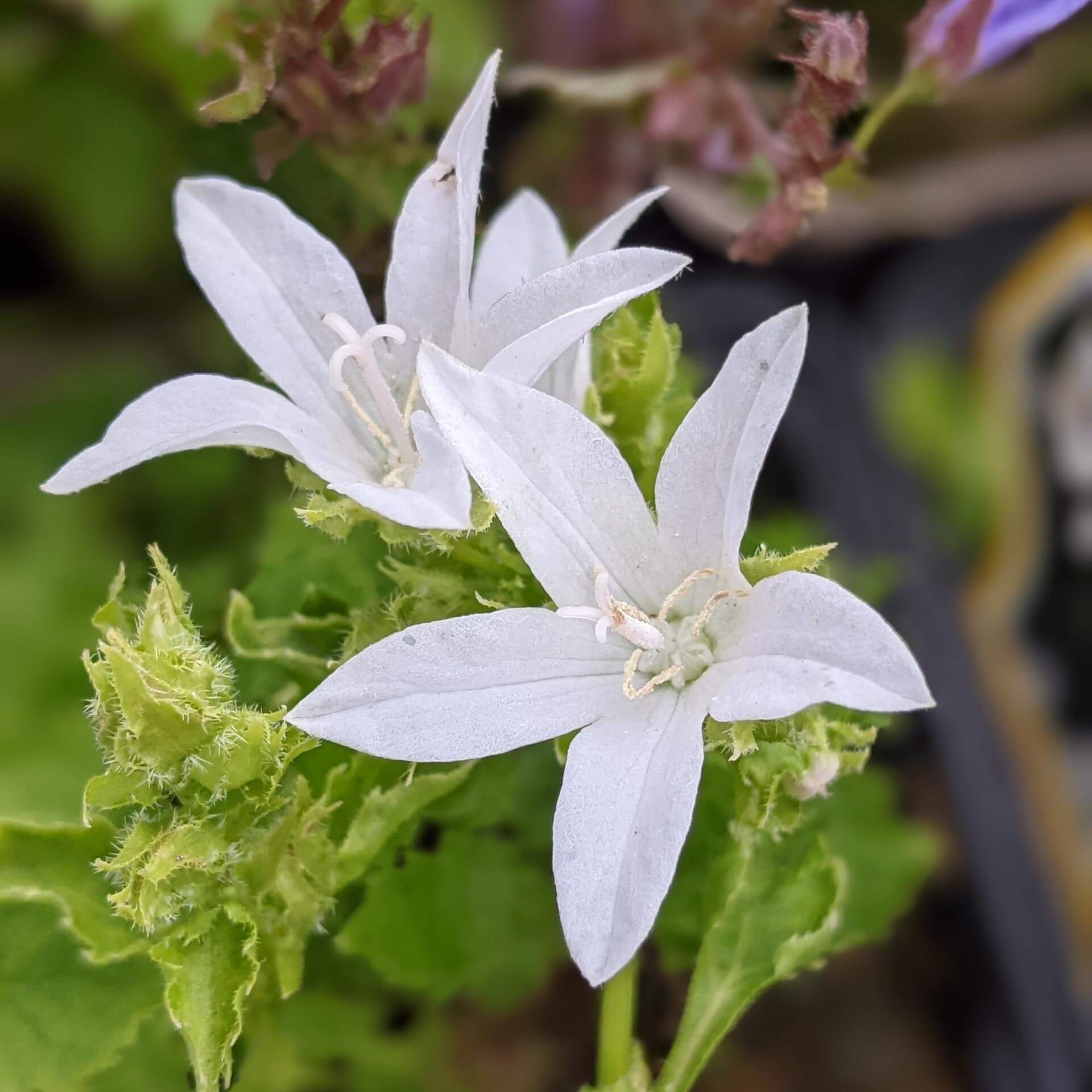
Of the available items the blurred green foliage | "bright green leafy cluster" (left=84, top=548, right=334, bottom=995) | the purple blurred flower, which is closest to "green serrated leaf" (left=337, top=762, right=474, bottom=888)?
"bright green leafy cluster" (left=84, top=548, right=334, bottom=995)

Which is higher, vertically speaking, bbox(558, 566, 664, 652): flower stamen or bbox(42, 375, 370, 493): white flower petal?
bbox(42, 375, 370, 493): white flower petal

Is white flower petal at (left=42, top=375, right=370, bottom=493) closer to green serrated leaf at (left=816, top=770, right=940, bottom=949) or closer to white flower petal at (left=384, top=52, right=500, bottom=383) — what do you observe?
white flower petal at (left=384, top=52, right=500, bottom=383)

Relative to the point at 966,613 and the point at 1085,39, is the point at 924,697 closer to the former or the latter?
the point at 966,613

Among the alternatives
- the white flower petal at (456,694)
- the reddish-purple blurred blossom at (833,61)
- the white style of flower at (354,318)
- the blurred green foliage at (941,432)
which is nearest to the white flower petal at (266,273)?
the white style of flower at (354,318)

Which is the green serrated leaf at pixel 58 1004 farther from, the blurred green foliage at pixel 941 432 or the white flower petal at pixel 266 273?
the blurred green foliage at pixel 941 432

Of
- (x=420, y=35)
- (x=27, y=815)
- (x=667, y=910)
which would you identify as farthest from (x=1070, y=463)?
(x=27, y=815)

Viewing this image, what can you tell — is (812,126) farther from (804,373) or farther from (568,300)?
(804,373)

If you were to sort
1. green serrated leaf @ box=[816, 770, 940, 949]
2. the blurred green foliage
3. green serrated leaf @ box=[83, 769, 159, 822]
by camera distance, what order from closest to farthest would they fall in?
1. green serrated leaf @ box=[83, 769, 159, 822]
2. green serrated leaf @ box=[816, 770, 940, 949]
3. the blurred green foliage

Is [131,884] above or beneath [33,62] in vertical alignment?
beneath
